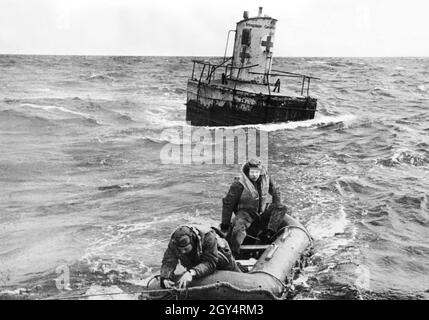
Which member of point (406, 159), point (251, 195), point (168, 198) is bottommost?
point (168, 198)

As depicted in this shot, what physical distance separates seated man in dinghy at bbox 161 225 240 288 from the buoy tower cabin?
55.5ft

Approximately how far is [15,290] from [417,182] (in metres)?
11.4

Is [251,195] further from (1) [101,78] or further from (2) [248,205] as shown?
(1) [101,78]

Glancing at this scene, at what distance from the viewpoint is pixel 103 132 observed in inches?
921

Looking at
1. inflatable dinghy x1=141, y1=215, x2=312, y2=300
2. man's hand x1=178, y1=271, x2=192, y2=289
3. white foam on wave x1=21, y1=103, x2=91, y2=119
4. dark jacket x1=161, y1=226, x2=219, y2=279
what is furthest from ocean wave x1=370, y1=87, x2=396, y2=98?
man's hand x1=178, y1=271, x2=192, y2=289

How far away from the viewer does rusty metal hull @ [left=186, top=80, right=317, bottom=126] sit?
22.8m

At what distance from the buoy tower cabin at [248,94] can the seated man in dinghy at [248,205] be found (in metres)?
14.6

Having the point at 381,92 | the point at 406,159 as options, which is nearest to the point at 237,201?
the point at 406,159

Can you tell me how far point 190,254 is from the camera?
6168mm

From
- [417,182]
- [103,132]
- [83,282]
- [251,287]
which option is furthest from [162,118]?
[251,287]

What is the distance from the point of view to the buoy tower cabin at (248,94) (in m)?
23.0

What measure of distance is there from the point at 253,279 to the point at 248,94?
16.9 meters

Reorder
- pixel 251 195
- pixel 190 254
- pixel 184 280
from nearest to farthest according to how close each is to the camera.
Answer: pixel 184 280
pixel 190 254
pixel 251 195
